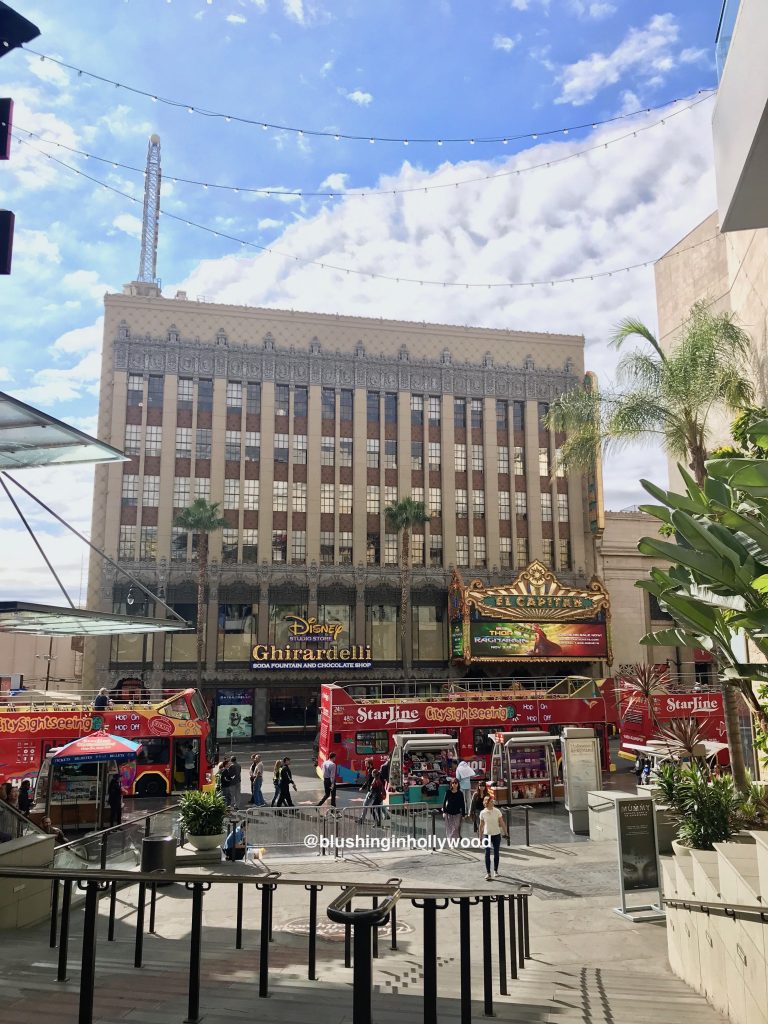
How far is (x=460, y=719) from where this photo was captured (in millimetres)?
27062

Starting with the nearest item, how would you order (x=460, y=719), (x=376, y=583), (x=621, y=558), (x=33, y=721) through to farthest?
(x=33, y=721), (x=460, y=719), (x=376, y=583), (x=621, y=558)

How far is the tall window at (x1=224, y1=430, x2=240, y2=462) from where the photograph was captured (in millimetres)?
50906

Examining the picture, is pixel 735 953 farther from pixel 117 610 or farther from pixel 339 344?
pixel 339 344

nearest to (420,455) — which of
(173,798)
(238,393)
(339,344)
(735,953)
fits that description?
(339,344)

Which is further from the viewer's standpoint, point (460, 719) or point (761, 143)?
point (460, 719)

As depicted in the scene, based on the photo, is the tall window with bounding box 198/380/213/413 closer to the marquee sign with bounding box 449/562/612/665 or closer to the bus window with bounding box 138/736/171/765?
the marquee sign with bounding box 449/562/612/665

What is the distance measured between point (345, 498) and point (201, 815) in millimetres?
38012

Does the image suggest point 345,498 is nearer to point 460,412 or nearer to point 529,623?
point 460,412

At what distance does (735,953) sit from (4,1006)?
21.3 feet

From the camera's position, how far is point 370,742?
1053 inches

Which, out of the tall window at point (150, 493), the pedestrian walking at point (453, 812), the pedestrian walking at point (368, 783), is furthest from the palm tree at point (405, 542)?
the pedestrian walking at point (453, 812)

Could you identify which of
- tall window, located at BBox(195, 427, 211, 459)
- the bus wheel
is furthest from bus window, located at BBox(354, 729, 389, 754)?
tall window, located at BBox(195, 427, 211, 459)

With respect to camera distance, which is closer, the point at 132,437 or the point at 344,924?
the point at 344,924

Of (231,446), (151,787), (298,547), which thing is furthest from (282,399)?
(151,787)
